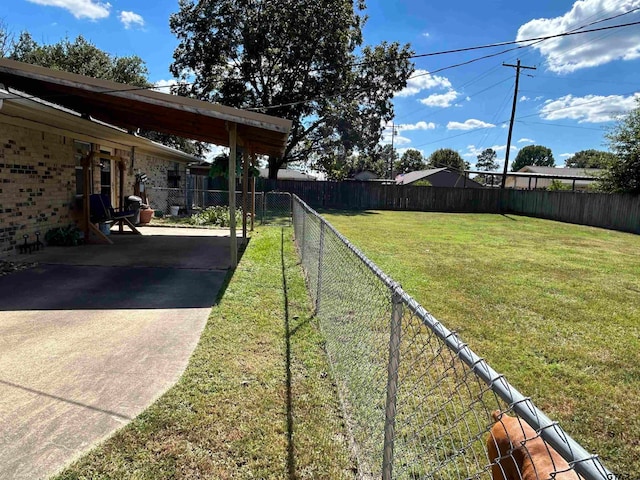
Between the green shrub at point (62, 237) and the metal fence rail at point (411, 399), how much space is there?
6.31 meters

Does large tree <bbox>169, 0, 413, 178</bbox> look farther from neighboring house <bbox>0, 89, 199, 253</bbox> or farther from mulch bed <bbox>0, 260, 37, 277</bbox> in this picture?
mulch bed <bbox>0, 260, 37, 277</bbox>

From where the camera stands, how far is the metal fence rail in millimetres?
1142

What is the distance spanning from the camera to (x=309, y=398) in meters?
2.99

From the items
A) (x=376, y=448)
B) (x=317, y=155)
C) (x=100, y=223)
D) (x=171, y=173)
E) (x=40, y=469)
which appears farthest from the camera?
(x=317, y=155)

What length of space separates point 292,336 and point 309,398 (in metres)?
1.16

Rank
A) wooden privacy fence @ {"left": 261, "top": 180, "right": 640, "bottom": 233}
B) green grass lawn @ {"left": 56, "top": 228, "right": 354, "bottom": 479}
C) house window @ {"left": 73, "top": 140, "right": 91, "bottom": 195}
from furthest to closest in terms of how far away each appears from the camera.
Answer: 1. wooden privacy fence @ {"left": 261, "top": 180, "right": 640, "bottom": 233}
2. house window @ {"left": 73, "top": 140, "right": 91, "bottom": 195}
3. green grass lawn @ {"left": 56, "top": 228, "right": 354, "bottom": 479}

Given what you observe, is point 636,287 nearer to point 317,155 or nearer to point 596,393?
point 596,393

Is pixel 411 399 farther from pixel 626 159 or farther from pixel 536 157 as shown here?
pixel 536 157

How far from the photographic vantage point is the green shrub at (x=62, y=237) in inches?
323

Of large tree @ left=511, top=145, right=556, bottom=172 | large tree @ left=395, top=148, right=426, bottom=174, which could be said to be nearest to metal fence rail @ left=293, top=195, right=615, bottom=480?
large tree @ left=395, top=148, right=426, bottom=174

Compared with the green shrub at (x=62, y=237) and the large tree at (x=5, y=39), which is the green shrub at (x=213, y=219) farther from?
the large tree at (x=5, y=39)

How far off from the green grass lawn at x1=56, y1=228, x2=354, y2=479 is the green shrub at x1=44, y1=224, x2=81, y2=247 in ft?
18.8

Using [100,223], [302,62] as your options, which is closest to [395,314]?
[100,223]

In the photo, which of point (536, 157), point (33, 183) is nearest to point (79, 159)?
point (33, 183)
